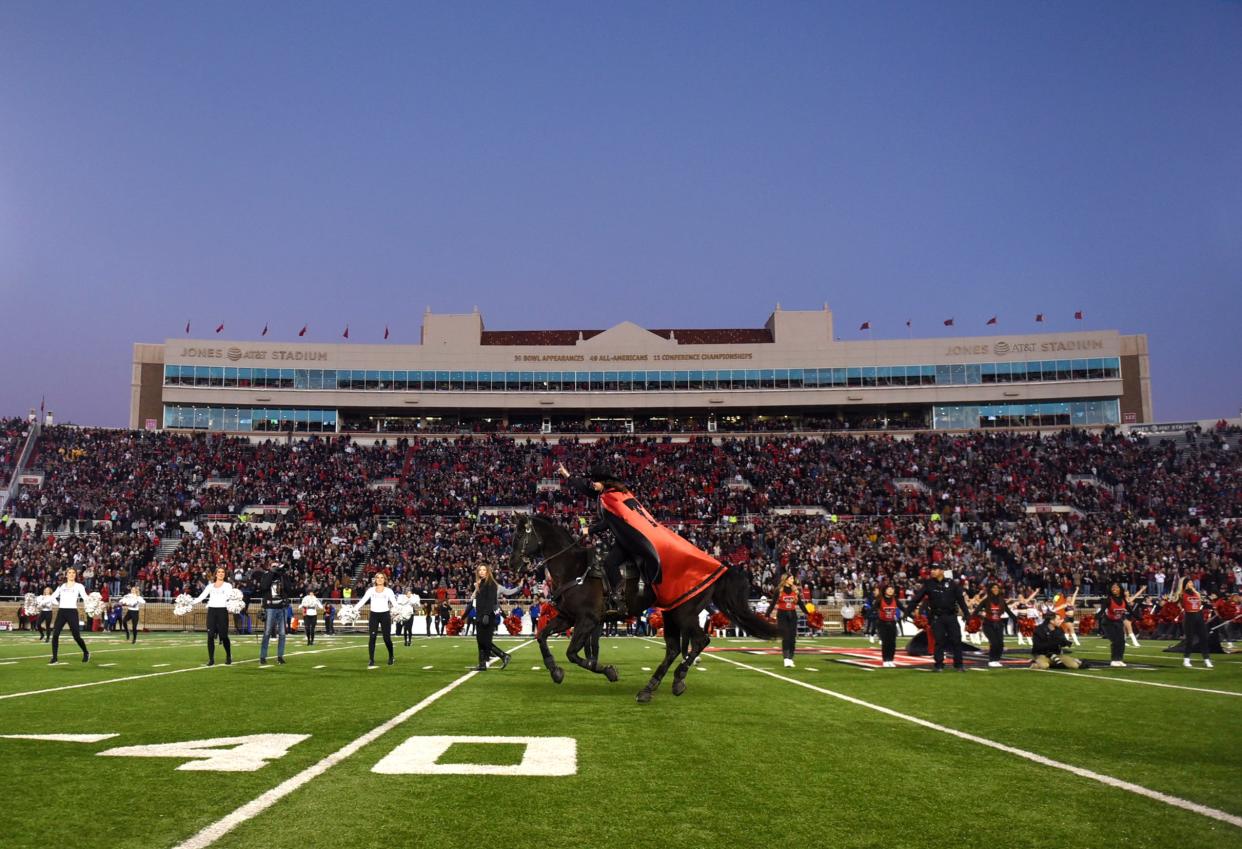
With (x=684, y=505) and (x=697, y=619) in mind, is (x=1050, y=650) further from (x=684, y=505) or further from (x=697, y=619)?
(x=684, y=505)

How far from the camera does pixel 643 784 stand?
20.0ft

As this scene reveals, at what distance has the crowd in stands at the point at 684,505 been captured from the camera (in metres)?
44.2

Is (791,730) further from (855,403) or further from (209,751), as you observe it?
(855,403)

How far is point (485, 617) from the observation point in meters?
17.5

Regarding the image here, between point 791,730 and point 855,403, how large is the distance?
63.1m

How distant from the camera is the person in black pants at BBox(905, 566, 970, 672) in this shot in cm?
1752

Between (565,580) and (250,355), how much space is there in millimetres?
64255

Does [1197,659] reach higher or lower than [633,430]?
lower

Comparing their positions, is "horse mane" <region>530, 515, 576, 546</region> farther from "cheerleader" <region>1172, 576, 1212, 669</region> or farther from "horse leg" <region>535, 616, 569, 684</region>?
"cheerleader" <region>1172, 576, 1212, 669</region>

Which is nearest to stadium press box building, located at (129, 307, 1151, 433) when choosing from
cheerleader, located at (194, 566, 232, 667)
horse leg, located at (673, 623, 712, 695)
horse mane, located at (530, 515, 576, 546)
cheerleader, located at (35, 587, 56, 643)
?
cheerleader, located at (35, 587, 56, 643)

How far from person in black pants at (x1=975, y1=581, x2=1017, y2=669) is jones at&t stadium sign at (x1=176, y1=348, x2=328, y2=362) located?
59622 millimetres

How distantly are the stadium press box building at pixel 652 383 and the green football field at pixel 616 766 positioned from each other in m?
57.1

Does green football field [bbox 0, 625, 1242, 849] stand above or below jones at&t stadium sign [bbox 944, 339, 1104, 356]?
below

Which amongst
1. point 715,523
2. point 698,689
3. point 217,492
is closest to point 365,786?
point 698,689
